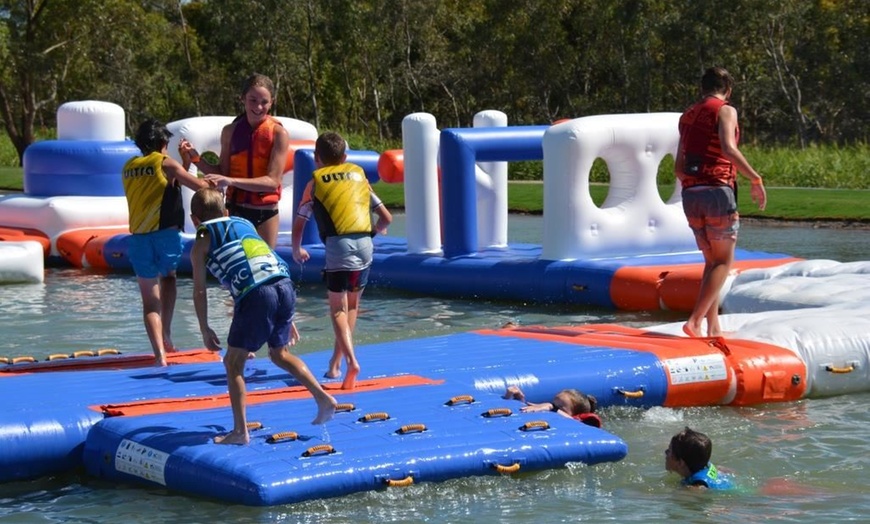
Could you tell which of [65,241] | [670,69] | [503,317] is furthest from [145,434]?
[670,69]

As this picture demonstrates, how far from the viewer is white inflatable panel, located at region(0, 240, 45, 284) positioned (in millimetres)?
11992

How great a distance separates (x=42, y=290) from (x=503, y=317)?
4.23 m

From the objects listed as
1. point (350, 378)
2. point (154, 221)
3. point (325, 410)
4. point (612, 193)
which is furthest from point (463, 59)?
point (325, 410)

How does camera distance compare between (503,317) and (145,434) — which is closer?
(145,434)

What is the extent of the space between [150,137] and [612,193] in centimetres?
509

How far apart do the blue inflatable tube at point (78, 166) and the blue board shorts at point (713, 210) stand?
8.07 meters

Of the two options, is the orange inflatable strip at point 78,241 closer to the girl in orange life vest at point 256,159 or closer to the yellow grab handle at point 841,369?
the girl in orange life vest at point 256,159

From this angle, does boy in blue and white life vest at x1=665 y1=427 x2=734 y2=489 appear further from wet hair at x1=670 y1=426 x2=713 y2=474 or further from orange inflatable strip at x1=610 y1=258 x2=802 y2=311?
orange inflatable strip at x1=610 y1=258 x2=802 y2=311

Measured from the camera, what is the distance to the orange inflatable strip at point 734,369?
6.82m

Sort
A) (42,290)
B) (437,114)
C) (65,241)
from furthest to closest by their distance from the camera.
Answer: (437,114), (65,241), (42,290)

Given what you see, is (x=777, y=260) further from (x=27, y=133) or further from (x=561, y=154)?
(x=27, y=133)

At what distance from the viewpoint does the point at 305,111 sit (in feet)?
121

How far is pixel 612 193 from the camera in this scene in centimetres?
1105

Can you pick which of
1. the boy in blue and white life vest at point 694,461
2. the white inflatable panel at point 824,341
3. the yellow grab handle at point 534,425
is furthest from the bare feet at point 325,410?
the white inflatable panel at point 824,341
